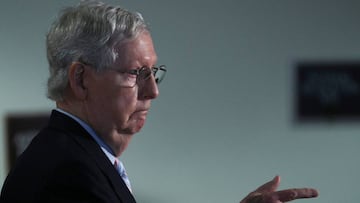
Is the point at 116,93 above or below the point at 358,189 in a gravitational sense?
above

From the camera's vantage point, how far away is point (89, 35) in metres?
0.94

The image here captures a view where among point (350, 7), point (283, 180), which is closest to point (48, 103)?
point (283, 180)

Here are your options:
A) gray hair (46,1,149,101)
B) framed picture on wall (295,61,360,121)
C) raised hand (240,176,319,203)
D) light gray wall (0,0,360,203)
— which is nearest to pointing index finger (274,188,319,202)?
raised hand (240,176,319,203)

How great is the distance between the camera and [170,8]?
221cm

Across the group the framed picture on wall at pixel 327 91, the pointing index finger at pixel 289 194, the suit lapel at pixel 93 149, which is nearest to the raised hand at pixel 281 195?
the pointing index finger at pixel 289 194

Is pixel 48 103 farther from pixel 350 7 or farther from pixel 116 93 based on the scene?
pixel 350 7

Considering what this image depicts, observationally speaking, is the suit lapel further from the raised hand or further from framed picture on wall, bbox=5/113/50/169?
framed picture on wall, bbox=5/113/50/169

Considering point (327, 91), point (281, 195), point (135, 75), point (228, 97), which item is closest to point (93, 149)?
point (135, 75)

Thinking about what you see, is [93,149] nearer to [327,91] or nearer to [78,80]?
[78,80]

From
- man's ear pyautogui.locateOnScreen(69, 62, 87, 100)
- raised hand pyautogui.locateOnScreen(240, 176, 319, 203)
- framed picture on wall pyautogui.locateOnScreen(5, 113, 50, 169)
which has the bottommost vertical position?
framed picture on wall pyautogui.locateOnScreen(5, 113, 50, 169)

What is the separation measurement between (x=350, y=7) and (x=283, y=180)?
2.84 ft

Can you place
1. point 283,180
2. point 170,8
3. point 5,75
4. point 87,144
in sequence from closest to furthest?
point 87,144 < point 5,75 < point 170,8 < point 283,180

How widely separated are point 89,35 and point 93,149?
0.66 ft

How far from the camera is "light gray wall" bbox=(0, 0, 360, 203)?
219cm
